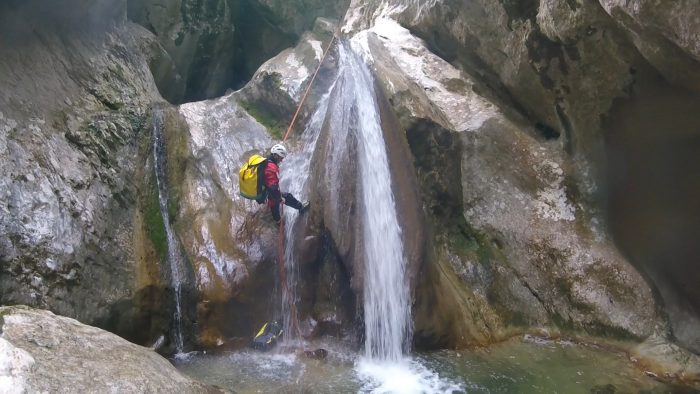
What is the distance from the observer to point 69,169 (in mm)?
7430

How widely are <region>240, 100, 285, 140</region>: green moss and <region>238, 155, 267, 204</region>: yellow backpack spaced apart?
2604 mm

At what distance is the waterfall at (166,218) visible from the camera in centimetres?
754

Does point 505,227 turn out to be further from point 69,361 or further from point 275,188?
point 69,361

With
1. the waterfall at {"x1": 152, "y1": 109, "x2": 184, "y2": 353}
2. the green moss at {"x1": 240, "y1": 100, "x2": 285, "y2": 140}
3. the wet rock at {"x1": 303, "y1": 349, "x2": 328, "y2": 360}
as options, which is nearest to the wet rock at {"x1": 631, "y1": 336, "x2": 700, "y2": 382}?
the wet rock at {"x1": 303, "y1": 349, "x2": 328, "y2": 360}

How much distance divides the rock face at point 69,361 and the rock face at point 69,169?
→ 2447mm

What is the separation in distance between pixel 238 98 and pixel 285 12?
5.64 metres

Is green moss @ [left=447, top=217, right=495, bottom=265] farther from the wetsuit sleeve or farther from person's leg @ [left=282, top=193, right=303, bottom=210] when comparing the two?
the wetsuit sleeve

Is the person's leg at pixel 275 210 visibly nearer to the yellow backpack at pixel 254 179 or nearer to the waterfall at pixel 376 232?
the yellow backpack at pixel 254 179

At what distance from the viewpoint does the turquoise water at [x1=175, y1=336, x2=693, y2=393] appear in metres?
5.98

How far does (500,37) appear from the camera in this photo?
8.55 metres

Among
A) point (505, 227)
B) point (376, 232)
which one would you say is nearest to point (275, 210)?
point (376, 232)

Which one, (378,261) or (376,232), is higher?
(376,232)

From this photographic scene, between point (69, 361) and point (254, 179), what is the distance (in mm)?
4118

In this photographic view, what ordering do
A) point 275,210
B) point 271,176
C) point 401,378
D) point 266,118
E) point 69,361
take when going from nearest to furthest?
point 69,361 < point 401,378 < point 271,176 < point 275,210 < point 266,118
